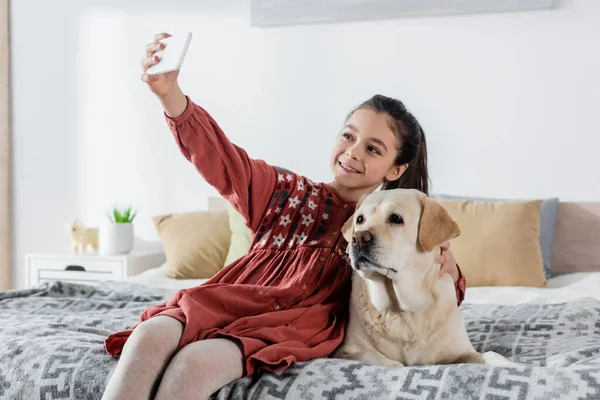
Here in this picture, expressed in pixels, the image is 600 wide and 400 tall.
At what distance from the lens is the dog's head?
1312mm

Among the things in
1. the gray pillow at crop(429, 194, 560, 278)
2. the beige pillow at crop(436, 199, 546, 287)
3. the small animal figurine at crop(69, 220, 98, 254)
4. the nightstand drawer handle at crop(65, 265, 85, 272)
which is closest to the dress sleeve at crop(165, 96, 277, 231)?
the beige pillow at crop(436, 199, 546, 287)

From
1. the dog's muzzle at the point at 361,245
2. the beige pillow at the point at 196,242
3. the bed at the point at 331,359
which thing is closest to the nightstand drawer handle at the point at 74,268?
the beige pillow at the point at 196,242

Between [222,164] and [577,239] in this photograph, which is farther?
[577,239]

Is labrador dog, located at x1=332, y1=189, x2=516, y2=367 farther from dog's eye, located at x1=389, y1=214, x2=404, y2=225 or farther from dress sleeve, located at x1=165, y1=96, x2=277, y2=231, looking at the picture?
dress sleeve, located at x1=165, y1=96, x2=277, y2=231

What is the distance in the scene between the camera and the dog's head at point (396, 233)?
1312mm

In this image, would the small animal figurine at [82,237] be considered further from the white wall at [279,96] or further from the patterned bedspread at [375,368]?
the patterned bedspread at [375,368]

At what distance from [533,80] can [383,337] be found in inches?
83.0

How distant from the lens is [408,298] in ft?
4.51

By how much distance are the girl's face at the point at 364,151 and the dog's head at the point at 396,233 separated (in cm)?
22

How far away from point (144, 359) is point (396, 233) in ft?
1.74

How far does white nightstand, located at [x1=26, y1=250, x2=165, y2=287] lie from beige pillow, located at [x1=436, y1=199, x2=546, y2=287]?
62.9 inches

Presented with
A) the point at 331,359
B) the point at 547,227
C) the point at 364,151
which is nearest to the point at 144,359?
the point at 331,359

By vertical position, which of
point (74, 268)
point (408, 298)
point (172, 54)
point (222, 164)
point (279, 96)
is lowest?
point (74, 268)

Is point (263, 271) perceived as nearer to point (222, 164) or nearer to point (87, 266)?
point (222, 164)
